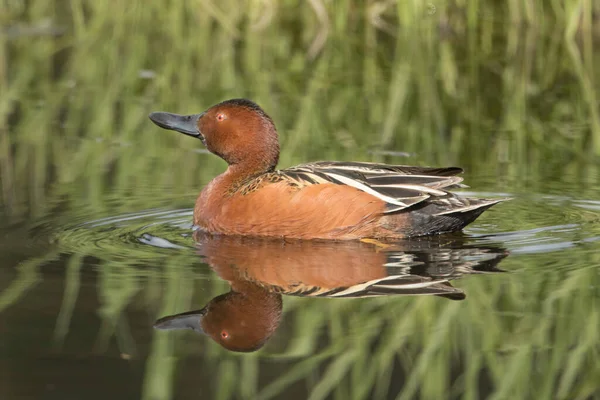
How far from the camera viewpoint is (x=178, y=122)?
25.7 ft

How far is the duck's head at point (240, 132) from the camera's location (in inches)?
298

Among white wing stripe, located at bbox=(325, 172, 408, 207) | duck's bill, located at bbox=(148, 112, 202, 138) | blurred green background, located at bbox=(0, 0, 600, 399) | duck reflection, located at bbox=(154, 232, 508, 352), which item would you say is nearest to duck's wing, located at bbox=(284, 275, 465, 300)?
duck reflection, located at bbox=(154, 232, 508, 352)

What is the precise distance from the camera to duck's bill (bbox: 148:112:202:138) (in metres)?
7.75

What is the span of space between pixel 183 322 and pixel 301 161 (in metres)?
3.63

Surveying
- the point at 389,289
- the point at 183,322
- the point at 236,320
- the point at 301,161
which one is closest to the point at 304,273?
the point at 389,289

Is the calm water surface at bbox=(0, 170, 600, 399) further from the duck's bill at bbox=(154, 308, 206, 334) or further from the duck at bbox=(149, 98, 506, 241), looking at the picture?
the duck at bbox=(149, 98, 506, 241)

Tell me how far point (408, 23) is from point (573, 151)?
16.0 ft

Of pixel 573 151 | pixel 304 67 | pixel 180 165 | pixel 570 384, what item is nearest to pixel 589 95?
pixel 573 151

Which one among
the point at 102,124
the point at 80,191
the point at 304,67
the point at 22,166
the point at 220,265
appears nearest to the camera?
the point at 220,265

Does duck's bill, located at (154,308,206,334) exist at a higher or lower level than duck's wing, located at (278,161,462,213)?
lower

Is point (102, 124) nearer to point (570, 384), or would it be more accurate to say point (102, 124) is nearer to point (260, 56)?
point (260, 56)

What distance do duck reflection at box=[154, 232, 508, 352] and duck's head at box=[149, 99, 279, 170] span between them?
2.39 feet

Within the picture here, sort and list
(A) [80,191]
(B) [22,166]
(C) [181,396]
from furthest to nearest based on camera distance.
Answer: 1. (B) [22,166]
2. (A) [80,191]
3. (C) [181,396]

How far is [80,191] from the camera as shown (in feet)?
25.9
